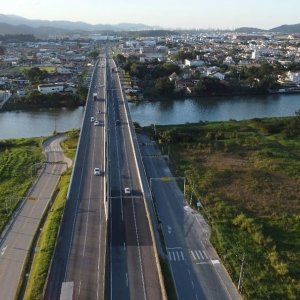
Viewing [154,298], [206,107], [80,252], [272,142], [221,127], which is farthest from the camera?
[206,107]

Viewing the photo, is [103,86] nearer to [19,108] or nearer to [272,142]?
[19,108]

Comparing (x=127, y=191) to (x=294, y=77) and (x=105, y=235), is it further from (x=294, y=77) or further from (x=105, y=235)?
(x=294, y=77)

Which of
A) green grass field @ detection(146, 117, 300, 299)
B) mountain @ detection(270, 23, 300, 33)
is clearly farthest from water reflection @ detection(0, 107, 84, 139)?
mountain @ detection(270, 23, 300, 33)

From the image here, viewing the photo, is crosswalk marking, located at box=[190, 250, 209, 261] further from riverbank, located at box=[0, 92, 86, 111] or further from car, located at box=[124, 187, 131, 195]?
riverbank, located at box=[0, 92, 86, 111]

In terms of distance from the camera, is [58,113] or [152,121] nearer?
[152,121]

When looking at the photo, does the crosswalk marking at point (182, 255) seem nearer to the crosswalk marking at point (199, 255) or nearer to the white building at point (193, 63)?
the crosswalk marking at point (199, 255)

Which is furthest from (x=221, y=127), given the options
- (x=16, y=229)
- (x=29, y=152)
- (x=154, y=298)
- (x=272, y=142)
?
(x=154, y=298)

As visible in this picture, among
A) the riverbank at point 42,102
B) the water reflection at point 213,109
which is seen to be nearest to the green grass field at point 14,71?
the riverbank at point 42,102

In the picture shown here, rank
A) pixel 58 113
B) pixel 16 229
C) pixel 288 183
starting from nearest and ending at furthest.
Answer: pixel 16 229, pixel 288 183, pixel 58 113
